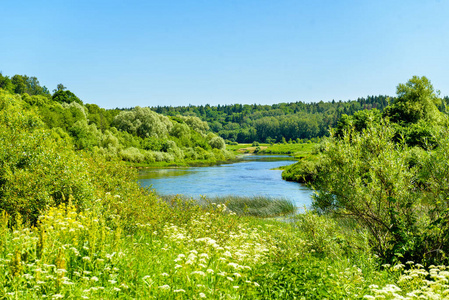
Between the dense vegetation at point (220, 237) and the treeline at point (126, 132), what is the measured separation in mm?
35681

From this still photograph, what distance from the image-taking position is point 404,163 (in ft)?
28.2

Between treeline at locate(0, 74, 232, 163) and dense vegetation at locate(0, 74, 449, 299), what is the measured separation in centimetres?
3568

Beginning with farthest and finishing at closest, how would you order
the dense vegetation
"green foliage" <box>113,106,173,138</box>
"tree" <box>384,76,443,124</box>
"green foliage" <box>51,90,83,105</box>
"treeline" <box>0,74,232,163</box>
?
"green foliage" <box>51,90,83,105</box> → "green foliage" <box>113,106,173,138</box> → "treeline" <box>0,74,232,163</box> → "tree" <box>384,76,443,124</box> → the dense vegetation

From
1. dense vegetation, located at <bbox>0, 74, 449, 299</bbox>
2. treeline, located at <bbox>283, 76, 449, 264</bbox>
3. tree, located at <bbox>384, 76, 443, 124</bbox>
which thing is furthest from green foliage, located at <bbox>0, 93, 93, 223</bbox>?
tree, located at <bbox>384, 76, 443, 124</bbox>

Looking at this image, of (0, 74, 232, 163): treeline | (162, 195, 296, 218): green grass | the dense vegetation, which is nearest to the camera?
the dense vegetation

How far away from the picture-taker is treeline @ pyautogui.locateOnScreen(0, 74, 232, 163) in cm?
5247

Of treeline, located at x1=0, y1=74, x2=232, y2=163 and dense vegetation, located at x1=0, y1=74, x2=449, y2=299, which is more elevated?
treeline, located at x1=0, y1=74, x2=232, y2=163

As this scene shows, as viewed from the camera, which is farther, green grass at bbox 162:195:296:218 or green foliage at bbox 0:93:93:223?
green grass at bbox 162:195:296:218

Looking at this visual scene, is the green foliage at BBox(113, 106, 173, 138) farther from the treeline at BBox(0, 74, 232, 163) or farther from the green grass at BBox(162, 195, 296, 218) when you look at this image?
the green grass at BBox(162, 195, 296, 218)

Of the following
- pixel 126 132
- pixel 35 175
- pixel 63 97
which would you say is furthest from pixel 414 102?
pixel 63 97

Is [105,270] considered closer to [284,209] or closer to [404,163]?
[404,163]

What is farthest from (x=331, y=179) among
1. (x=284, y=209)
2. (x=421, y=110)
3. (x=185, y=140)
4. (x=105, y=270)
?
(x=185, y=140)

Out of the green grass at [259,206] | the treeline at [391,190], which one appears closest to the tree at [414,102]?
the green grass at [259,206]

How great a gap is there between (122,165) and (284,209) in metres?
10.3
